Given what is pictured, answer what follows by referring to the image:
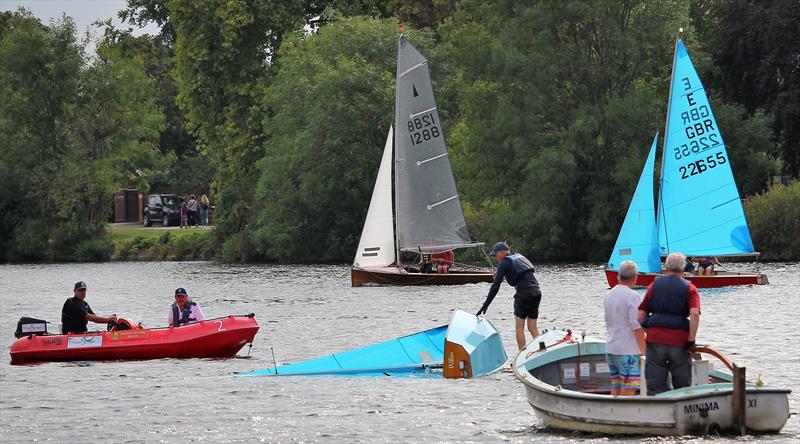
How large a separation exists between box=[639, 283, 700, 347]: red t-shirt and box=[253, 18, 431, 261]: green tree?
5491 cm

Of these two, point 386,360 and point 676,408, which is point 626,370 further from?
point 386,360

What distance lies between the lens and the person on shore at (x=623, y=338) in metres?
19.5

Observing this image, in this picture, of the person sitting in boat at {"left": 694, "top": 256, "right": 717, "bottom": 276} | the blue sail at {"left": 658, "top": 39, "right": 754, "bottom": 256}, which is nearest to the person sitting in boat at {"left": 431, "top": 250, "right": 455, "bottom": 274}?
the blue sail at {"left": 658, "top": 39, "right": 754, "bottom": 256}

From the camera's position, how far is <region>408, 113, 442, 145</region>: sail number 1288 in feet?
189

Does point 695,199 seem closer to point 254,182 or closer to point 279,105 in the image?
point 279,105

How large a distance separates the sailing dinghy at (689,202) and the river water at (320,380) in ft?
4.60

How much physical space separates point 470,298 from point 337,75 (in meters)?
27.2

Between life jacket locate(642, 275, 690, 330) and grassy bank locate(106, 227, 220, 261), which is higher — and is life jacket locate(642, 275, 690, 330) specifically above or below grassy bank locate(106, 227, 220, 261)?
below

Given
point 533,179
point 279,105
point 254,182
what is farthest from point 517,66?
point 254,182

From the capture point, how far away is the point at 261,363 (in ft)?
107

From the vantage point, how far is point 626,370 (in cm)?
1992

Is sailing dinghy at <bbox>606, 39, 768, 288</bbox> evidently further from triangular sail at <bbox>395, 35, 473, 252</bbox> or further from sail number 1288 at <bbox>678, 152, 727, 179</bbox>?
triangular sail at <bbox>395, 35, 473, 252</bbox>

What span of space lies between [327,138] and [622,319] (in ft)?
182

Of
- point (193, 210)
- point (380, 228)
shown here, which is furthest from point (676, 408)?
point (193, 210)
